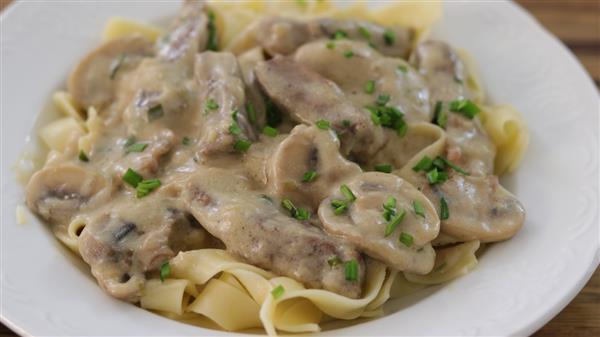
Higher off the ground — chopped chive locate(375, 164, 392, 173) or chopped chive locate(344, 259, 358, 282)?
chopped chive locate(344, 259, 358, 282)

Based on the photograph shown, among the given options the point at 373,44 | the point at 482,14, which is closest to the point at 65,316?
the point at 373,44

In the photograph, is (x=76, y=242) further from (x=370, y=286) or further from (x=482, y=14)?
(x=482, y=14)

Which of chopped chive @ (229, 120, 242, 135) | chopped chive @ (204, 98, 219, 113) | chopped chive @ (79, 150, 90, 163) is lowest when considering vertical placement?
chopped chive @ (79, 150, 90, 163)

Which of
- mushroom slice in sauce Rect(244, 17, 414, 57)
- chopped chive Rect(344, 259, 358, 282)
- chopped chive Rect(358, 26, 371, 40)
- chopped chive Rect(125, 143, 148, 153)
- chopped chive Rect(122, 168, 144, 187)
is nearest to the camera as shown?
chopped chive Rect(344, 259, 358, 282)

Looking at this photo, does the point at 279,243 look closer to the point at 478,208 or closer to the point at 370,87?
the point at 478,208

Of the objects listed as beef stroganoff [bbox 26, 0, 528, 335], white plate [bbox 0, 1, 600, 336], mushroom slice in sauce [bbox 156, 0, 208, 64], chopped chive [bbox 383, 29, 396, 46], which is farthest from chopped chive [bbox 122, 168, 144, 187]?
chopped chive [bbox 383, 29, 396, 46]

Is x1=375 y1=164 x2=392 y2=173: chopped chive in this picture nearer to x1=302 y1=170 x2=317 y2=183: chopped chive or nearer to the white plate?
x1=302 y1=170 x2=317 y2=183: chopped chive

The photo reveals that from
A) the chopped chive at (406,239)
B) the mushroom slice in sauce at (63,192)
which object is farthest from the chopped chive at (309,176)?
→ the mushroom slice in sauce at (63,192)
